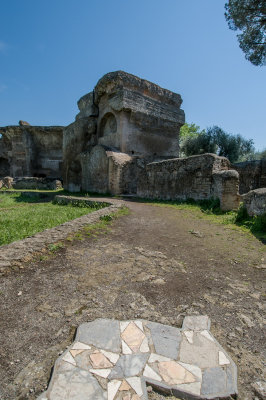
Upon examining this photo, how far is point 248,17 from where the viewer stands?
11.8 meters

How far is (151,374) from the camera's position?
1.30 m

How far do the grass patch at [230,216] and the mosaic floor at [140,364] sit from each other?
11.3 feet

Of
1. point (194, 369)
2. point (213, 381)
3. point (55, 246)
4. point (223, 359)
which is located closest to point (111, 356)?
point (194, 369)

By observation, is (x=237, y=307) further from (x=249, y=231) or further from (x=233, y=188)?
(x=233, y=188)

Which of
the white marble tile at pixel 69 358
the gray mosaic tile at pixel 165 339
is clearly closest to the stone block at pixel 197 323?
the gray mosaic tile at pixel 165 339

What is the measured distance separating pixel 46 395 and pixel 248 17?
674 inches

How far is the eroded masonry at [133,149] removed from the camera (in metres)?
9.17

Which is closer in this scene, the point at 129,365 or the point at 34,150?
the point at 129,365

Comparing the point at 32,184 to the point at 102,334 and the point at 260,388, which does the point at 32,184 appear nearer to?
the point at 102,334

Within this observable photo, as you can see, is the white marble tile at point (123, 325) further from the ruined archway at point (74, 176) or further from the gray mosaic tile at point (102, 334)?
the ruined archway at point (74, 176)

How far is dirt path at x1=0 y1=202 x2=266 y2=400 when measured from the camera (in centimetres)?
143

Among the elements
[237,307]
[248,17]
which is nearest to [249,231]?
[237,307]

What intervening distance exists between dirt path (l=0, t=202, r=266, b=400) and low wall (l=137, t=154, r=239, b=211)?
3.49 metres

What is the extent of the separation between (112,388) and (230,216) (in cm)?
599
